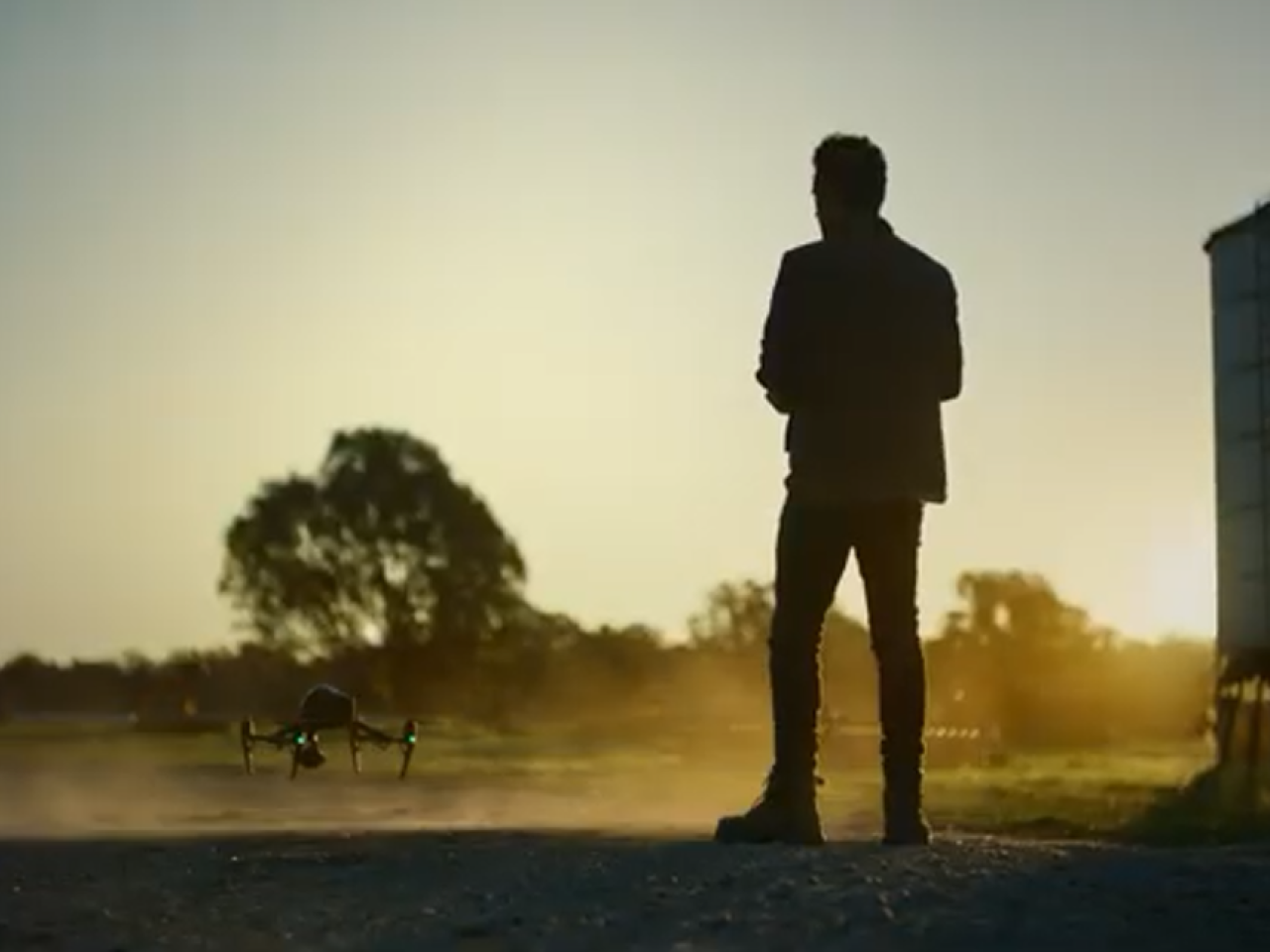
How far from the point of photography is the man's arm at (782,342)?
29.6ft

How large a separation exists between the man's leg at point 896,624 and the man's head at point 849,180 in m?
1.03

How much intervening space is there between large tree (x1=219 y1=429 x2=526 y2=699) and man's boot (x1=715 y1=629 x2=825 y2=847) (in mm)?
69349

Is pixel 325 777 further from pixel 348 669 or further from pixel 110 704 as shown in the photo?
pixel 110 704

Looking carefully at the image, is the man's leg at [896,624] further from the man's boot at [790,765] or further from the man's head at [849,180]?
the man's head at [849,180]

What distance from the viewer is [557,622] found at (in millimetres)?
85938

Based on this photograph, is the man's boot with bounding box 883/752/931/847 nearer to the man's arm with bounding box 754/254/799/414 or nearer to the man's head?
the man's arm with bounding box 754/254/799/414

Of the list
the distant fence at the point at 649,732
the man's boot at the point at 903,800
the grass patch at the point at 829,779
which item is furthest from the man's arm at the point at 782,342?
the distant fence at the point at 649,732

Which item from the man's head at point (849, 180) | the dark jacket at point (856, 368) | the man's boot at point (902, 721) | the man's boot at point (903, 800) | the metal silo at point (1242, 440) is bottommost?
the man's boot at point (903, 800)

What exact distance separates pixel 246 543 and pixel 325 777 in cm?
5155

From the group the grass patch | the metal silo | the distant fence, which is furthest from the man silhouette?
the distant fence

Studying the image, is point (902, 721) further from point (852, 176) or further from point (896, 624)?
point (852, 176)

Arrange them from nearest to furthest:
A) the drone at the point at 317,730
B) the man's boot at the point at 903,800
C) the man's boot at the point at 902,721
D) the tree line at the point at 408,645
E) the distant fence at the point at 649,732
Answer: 1. the man's boot at the point at 903,800
2. the man's boot at the point at 902,721
3. the drone at the point at 317,730
4. the distant fence at the point at 649,732
5. the tree line at the point at 408,645

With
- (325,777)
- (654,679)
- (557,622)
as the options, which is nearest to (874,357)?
(325,777)

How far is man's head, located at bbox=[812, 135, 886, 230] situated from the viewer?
9188 mm
